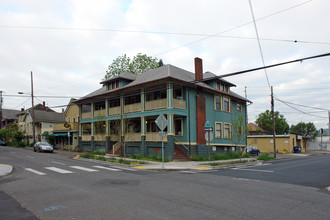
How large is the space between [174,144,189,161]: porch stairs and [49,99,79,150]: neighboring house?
58.0 feet

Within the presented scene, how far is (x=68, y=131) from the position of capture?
3684cm

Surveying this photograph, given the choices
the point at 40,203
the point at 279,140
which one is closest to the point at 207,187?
the point at 40,203

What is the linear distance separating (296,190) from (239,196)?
9.41 ft

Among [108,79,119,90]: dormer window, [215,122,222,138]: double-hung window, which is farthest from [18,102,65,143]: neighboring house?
[215,122,222,138]: double-hung window

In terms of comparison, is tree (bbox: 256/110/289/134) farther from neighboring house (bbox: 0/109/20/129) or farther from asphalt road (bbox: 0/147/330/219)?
neighboring house (bbox: 0/109/20/129)

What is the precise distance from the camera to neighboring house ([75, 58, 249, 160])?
80.4 feet

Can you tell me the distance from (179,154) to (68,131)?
766 inches

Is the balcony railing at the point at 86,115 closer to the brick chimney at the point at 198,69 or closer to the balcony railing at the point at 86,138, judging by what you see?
the balcony railing at the point at 86,138

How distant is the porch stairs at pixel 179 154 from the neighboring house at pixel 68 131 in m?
17.7

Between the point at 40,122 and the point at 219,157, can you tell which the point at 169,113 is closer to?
the point at 219,157

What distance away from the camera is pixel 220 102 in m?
29.9

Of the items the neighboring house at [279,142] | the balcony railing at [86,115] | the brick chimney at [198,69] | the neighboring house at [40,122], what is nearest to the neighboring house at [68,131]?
the balcony railing at [86,115]

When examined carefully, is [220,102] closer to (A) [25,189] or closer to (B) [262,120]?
(A) [25,189]

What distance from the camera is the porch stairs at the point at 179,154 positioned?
2380cm
